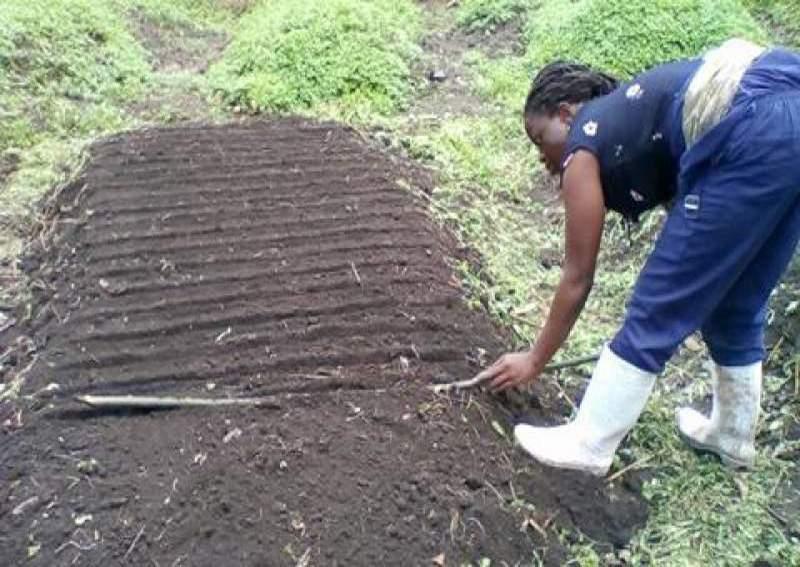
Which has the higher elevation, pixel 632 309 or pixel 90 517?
pixel 632 309

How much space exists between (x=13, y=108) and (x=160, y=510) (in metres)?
3.97

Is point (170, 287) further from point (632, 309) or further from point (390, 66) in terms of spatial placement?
point (390, 66)

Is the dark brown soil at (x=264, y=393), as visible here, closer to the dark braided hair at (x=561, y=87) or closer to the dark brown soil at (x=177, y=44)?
the dark braided hair at (x=561, y=87)

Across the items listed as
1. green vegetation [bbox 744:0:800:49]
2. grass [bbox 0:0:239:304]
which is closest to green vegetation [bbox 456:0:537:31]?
green vegetation [bbox 744:0:800:49]

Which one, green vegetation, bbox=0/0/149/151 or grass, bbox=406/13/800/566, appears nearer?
grass, bbox=406/13/800/566

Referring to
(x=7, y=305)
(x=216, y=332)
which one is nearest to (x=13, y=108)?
(x=7, y=305)

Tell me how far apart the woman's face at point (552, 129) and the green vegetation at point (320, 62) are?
3.43 m

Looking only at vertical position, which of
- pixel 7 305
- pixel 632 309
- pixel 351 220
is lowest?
pixel 7 305

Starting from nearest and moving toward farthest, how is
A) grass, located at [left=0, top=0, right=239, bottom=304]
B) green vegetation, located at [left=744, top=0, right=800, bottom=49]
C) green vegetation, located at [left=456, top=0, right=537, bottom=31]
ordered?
grass, located at [left=0, top=0, right=239, bottom=304] < green vegetation, located at [left=744, top=0, right=800, bottom=49] < green vegetation, located at [left=456, top=0, right=537, bottom=31]

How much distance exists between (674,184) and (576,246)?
0.34m

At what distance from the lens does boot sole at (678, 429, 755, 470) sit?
10.3 ft

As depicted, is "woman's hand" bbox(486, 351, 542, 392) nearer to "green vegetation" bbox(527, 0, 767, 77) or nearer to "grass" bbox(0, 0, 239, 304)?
"grass" bbox(0, 0, 239, 304)

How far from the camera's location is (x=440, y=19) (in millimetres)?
8422

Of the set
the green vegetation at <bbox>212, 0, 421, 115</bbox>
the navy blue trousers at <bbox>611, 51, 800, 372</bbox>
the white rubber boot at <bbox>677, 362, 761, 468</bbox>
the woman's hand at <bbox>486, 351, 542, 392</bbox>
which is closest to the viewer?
the navy blue trousers at <bbox>611, 51, 800, 372</bbox>
